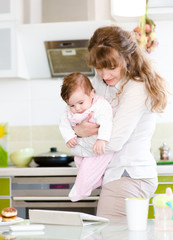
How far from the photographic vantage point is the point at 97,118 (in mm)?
2307

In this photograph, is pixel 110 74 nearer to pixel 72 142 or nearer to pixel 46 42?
pixel 72 142

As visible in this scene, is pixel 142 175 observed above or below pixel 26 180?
above

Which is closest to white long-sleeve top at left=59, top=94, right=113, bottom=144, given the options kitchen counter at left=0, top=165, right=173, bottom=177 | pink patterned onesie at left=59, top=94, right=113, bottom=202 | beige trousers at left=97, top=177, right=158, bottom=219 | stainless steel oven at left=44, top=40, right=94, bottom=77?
pink patterned onesie at left=59, top=94, right=113, bottom=202

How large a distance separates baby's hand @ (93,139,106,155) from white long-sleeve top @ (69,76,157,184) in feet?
0.09

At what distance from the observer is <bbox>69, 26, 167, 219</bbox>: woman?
7.23 feet

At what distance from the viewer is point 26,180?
3551 millimetres

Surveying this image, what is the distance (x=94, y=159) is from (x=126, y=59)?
1.67ft

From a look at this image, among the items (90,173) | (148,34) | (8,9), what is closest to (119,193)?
(90,173)

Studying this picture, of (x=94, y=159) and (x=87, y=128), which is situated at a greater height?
(x=87, y=128)

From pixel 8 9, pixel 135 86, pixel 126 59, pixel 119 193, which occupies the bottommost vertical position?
pixel 119 193

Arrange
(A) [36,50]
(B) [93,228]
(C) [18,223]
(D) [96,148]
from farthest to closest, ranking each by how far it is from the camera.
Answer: (A) [36,50] < (D) [96,148] < (C) [18,223] < (B) [93,228]

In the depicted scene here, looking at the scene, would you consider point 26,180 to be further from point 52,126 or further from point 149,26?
point 149,26

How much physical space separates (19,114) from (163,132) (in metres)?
1.28

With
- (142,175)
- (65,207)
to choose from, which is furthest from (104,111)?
(65,207)
